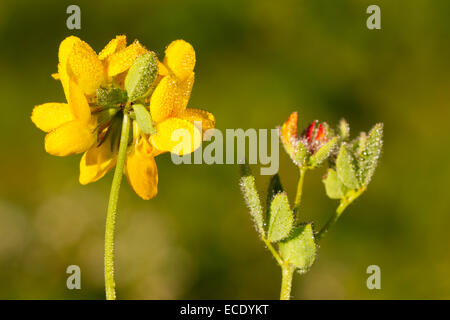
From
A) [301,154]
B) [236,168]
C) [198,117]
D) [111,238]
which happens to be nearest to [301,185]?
[301,154]

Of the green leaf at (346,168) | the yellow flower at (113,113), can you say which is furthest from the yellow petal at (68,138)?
the green leaf at (346,168)

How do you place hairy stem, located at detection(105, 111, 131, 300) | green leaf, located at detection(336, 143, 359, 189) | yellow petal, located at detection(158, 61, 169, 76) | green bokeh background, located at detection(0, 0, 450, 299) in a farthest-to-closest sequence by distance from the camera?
green bokeh background, located at detection(0, 0, 450, 299) < green leaf, located at detection(336, 143, 359, 189) < yellow petal, located at detection(158, 61, 169, 76) < hairy stem, located at detection(105, 111, 131, 300)

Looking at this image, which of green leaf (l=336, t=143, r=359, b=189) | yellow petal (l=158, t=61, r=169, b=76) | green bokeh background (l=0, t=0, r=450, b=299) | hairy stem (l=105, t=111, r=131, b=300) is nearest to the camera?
hairy stem (l=105, t=111, r=131, b=300)

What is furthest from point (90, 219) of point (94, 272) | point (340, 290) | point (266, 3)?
point (266, 3)

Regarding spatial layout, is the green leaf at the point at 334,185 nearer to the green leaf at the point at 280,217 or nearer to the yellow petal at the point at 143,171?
the green leaf at the point at 280,217

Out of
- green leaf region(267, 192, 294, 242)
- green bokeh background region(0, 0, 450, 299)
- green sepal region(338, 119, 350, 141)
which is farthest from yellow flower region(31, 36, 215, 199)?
green bokeh background region(0, 0, 450, 299)

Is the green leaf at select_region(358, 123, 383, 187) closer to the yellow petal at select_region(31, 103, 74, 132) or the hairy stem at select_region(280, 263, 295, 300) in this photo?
the hairy stem at select_region(280, 263, 295, 300)
